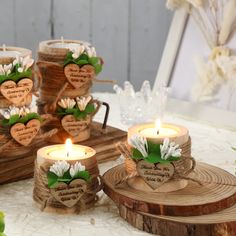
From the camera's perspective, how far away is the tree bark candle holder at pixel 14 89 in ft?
3.16

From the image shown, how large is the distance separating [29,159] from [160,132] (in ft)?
0.69

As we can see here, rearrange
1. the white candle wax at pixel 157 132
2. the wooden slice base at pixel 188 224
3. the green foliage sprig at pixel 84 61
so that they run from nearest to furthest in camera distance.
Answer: the wooden slice base at pixel 188 224
the white candle wax at pixel 157 132
the green foliage sprig at pixel 84 61

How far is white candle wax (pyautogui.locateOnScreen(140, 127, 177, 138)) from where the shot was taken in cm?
90

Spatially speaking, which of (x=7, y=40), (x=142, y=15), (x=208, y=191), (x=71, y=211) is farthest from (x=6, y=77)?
Answer: (x=142, y=15)

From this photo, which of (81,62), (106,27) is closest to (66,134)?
(81,62)

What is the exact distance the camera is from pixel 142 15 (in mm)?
1951

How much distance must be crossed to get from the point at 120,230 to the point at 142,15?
1.21 m

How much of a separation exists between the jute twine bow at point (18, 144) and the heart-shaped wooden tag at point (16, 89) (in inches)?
1.9

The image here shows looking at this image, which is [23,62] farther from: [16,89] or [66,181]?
[66,181]

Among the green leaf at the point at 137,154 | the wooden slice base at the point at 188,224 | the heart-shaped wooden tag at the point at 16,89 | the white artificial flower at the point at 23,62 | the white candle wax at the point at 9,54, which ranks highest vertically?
the white candle wax at the point at 9,54

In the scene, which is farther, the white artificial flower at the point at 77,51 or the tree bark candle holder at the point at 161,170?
the white artificial flower at the point at 77,51

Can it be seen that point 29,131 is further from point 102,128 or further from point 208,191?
point 208,191

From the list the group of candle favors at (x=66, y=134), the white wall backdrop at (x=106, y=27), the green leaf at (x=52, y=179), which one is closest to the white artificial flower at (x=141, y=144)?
the group of candle favors at (x=66, y=134)

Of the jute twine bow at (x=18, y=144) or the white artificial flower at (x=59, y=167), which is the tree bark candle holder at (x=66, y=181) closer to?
the white artificial flower at (x=59, y=167)
